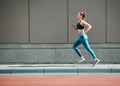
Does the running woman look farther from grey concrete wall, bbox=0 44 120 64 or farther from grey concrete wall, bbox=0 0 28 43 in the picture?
grey concrete wall, bbox=0 0 28 43

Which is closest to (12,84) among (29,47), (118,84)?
(118,84)

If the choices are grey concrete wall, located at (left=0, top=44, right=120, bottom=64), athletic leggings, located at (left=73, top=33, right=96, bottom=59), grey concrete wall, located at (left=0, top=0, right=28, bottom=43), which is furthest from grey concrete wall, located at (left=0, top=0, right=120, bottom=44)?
athletic leggings, located at (left=73, top=33, right=96, bottom=59)

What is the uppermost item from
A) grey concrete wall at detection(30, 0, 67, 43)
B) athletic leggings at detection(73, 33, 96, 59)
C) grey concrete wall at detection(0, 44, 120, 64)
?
grey concrete wall at detection(30, 0, 67, 43)

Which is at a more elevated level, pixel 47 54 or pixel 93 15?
pixel 93 15

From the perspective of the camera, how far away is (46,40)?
1398 cm

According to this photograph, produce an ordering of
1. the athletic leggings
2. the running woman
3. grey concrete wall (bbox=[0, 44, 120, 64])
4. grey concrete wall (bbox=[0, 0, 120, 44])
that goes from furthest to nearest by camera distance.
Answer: grey concrete wall (bbox=[0, 0, 120, 44]) → grey concrete wall (bbox=[0, 44, 120, 64]) → the athletic leggings → the running woman

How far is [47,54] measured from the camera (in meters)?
13.7

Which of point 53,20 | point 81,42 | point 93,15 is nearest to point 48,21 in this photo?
point 53,20

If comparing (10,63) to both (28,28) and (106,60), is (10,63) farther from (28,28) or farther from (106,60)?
(106,60)

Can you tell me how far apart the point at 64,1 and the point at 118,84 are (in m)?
6.67

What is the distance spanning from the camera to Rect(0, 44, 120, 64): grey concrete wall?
13656 mm

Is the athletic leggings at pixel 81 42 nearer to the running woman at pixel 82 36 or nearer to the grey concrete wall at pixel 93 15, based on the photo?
the running woman at pixel 82 36

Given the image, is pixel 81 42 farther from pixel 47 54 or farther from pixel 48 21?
pixel 48 21

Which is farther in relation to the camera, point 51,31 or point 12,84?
point 51,31
